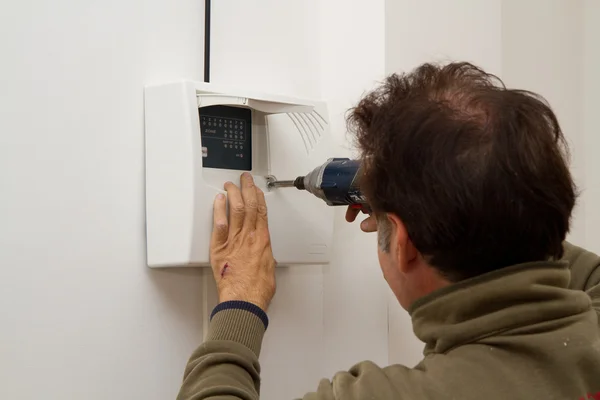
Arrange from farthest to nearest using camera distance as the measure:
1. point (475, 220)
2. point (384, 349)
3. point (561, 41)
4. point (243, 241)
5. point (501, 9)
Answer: point (561, 41), point (501, 9), point (384, 349), point (243, 241), point (475, 220)

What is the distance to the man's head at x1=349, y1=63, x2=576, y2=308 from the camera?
0.79 m

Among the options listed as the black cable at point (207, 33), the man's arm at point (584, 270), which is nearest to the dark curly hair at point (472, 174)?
the man's arm at point (584, 270)

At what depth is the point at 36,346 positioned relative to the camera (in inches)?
39.4

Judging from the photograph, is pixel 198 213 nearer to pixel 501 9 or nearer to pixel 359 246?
pixel 359 246

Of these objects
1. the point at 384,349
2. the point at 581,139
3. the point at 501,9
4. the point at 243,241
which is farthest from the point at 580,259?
the point at 581,139

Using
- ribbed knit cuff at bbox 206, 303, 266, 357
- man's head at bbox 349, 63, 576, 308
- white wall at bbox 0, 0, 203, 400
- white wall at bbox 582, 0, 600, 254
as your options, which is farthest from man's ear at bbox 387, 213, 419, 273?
white wall at bbox 582, 0, 600, 254

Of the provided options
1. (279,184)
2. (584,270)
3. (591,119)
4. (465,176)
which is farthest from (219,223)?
(591,119)

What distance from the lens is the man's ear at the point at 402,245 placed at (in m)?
0.87

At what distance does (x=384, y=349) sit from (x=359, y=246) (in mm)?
195

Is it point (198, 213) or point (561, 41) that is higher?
point (561, 41)

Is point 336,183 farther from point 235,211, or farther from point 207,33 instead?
point 207,33

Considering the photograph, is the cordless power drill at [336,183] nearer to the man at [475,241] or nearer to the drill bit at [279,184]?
the drill bit at [279,184]

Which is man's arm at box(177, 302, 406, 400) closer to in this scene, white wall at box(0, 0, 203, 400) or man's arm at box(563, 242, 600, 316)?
white wall at box(0, 0, 203, 400)

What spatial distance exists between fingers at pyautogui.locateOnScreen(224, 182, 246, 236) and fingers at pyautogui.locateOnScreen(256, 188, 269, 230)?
28 millimetres
